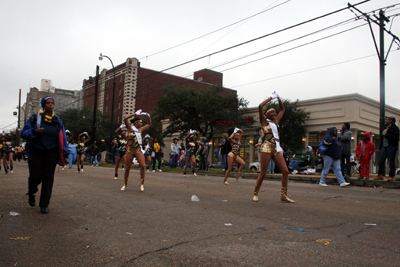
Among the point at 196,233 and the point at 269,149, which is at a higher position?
the point at 269,149

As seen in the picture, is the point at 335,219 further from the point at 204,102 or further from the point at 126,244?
the point at 204,102

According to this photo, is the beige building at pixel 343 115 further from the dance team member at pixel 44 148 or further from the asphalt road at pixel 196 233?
the dance team member at pixel 44 148

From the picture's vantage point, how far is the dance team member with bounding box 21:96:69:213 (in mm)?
5113

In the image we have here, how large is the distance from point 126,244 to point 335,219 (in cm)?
321

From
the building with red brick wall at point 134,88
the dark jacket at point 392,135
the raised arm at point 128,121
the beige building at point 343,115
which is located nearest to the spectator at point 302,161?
the beige building at point 343,115

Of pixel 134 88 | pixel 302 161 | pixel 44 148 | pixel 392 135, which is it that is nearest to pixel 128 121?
pixel 44 148

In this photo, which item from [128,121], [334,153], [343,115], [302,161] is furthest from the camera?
[343,115]

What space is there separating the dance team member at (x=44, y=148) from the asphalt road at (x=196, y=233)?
44cm

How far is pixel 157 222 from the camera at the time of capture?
4605 mm

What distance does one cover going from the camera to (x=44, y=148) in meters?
5.17

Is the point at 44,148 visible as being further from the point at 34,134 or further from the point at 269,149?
the point at 269,149

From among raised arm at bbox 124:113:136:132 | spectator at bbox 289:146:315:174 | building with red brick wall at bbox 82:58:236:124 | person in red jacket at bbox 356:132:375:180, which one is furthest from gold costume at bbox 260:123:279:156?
building with red brick wall at bbox 82:58:236:124

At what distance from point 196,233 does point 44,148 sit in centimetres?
285

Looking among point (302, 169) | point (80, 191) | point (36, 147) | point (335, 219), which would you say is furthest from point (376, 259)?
point (302, 169)
